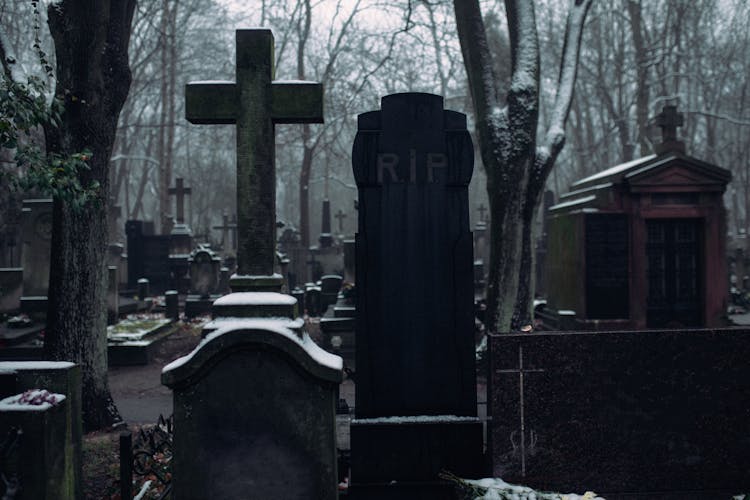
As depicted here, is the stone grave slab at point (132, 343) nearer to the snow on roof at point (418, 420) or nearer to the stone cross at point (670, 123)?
the snow on roof at point (418, 420)

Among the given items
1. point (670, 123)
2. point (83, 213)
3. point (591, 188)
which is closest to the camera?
point (83, 213)

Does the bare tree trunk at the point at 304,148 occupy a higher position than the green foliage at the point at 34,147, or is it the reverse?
the bare tree trunk at the point at 304,148

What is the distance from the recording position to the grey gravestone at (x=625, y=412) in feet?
13.3

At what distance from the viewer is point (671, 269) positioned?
36.9ft

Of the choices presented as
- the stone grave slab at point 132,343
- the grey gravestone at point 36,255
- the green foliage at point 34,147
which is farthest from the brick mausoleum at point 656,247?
the grey gravestone at point 36,255

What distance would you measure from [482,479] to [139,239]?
18.7m

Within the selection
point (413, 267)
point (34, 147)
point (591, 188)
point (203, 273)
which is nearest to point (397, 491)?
point (413, 267)

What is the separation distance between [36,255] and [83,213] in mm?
7170

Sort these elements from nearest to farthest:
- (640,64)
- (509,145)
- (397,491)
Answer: (397,491)
(509,145)
(640,64)

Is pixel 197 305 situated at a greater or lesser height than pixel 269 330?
lesser

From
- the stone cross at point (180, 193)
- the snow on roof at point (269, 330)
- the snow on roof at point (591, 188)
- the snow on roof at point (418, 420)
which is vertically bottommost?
the snow on roof at point (418, 420)

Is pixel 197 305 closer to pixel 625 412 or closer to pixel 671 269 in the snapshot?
pixel 671 269

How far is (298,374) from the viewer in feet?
11.8

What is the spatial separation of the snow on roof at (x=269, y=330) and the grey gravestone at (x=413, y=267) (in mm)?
709
